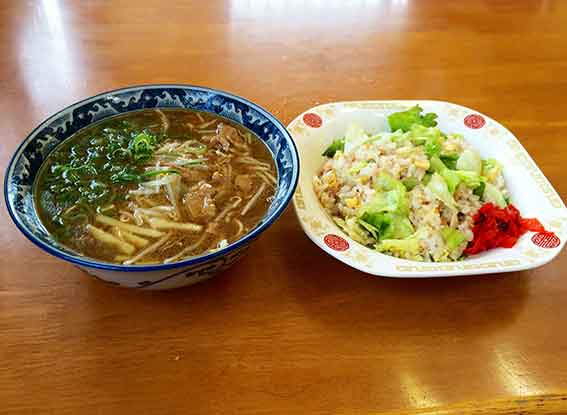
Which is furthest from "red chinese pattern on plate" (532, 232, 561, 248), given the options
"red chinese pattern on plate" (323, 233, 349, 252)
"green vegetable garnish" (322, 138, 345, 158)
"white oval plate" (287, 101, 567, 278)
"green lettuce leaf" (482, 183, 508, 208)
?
"green vegetable garnish" (322, 138, 345, 158)

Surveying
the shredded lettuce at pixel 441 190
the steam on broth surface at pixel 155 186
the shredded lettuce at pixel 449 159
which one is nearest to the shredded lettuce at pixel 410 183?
the shredded lettuce at pixel 441 190

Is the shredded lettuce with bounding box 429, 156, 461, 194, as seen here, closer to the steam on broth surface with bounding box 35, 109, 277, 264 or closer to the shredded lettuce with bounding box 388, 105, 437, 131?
the shredded lettuce with bounding box 388, 105, 437, 131

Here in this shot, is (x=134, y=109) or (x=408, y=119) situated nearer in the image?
(x=134, y=109)

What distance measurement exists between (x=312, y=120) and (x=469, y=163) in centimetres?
45

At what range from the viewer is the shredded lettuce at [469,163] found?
146cm

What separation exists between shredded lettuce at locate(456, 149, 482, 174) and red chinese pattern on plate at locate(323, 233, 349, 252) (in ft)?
1.51

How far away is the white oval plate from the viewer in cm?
117

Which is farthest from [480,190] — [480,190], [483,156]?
[483,156]

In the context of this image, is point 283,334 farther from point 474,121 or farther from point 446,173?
point 474,121

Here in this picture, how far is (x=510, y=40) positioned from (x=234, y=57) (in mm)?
1171

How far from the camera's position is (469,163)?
4.81ft

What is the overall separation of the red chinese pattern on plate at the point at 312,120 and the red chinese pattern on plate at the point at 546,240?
2.14ft

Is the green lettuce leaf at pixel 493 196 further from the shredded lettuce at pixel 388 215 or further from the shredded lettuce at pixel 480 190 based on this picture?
the shredded lettuce at pixel 388 215

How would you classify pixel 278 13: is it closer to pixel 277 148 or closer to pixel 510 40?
pixel 510 40
